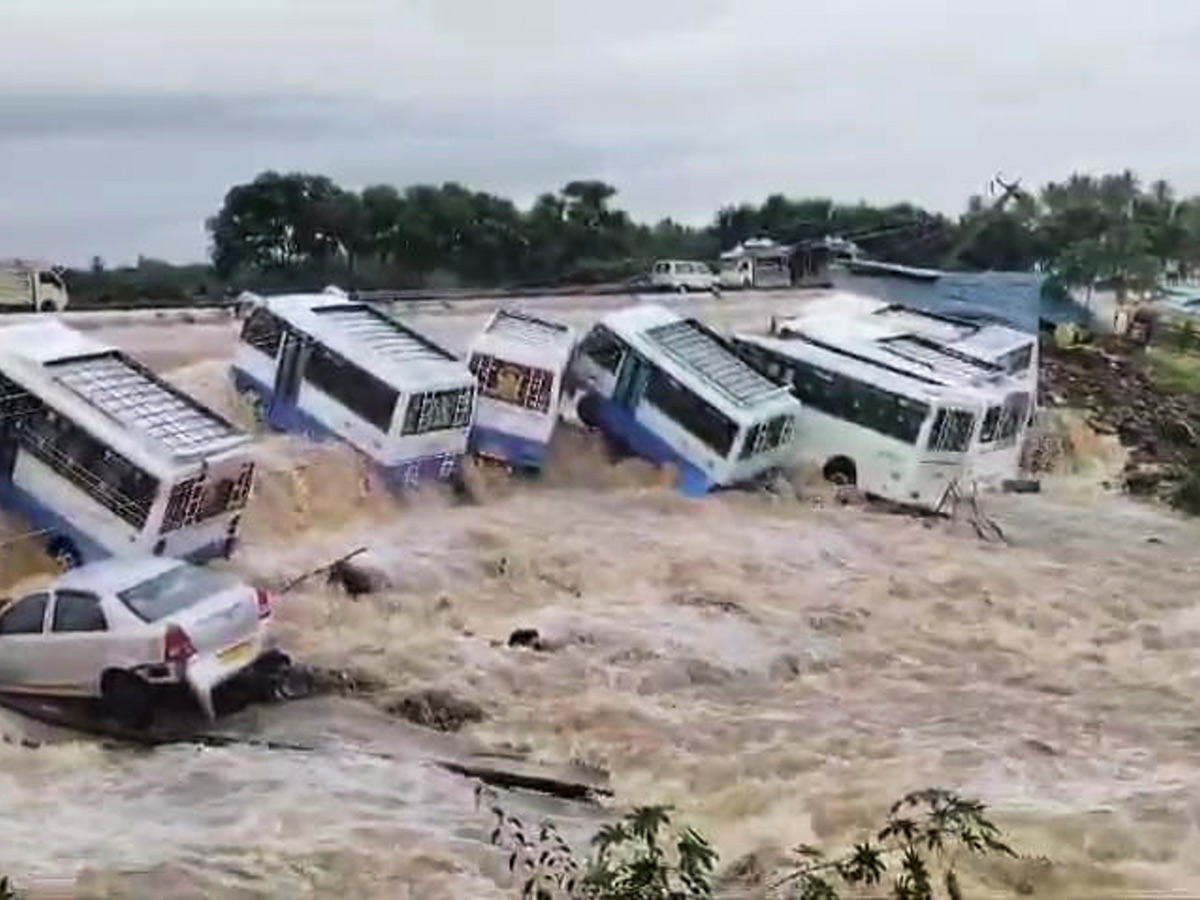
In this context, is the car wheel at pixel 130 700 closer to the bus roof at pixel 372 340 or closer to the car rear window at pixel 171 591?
the car rear window at pixel 171 591

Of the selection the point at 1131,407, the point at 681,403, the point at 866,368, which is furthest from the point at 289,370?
the point at 1131,407

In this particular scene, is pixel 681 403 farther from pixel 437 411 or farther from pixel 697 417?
pixel 437 411

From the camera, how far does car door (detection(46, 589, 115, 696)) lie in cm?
1378

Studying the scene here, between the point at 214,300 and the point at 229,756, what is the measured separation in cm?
2344

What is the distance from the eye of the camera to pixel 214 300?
35.9 meters

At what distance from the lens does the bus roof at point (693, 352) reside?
24.2 m

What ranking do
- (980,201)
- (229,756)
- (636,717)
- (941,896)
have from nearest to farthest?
(941,896), (229,756), (636,717), (980,201)

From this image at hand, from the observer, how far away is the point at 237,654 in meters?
14.4

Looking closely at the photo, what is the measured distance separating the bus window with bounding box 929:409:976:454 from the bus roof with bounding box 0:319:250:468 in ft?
33.5

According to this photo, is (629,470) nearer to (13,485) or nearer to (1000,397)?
(1000,397)

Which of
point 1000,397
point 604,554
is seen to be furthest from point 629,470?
point 1000,397

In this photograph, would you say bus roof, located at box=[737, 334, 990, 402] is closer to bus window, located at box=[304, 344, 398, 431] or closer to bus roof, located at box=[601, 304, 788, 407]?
bus roof, located at box=[601, 304, 788, 407]

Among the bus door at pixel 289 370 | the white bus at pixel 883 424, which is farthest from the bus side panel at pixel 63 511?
the white bus at pixel 883 424

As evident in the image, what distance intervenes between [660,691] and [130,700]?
4.34m
